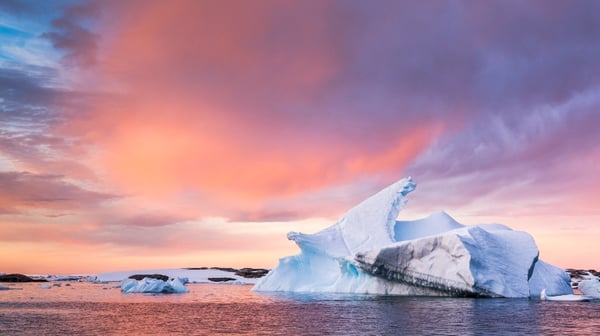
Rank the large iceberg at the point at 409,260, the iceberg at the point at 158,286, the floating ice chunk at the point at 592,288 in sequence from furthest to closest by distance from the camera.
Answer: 1. the iceberg at the point at 158,286
2. the floating ice chunk at the point at 592,288
3. the large iceberg at the point at 409,260

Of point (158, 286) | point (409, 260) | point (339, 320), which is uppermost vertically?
point (409, 260)

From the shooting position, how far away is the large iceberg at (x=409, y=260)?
1480 inches

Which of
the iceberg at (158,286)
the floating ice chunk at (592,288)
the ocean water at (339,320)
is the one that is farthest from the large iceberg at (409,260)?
the iceberg at (158,286)

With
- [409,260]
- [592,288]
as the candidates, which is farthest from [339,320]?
[592,288]

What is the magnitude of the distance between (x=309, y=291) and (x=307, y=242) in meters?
5.68

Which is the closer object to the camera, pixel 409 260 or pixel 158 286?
pixel 409 260

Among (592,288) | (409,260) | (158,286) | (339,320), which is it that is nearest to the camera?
(339,320)

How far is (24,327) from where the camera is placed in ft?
81.4

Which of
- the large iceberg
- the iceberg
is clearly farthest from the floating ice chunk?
the iceberg

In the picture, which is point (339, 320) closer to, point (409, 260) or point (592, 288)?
point (409, 260)

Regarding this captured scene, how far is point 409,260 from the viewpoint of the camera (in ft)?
128

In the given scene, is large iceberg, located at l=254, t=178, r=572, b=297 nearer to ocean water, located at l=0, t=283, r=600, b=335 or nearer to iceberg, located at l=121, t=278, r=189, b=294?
ocean water, located at l=0, t=283, r=600, b=335

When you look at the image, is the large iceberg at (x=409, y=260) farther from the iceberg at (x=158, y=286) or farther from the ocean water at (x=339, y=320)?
the iceberg at (x=158, y=286)

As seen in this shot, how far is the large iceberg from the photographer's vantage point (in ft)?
123
